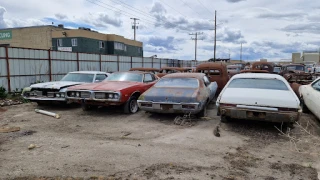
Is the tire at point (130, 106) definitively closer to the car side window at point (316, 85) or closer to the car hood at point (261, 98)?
the car hood at point (261, 98)

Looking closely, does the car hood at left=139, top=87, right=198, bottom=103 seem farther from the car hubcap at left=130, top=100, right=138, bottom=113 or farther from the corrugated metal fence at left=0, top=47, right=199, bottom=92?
the corrugated metal fence at left=0, top=47, right=199, bottom=92

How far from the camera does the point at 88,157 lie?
4.25m

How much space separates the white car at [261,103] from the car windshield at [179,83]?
1217 mm

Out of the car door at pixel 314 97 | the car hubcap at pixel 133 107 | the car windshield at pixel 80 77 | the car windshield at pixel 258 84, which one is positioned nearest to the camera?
the car door at pixel 314 97

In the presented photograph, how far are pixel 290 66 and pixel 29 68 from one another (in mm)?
17801

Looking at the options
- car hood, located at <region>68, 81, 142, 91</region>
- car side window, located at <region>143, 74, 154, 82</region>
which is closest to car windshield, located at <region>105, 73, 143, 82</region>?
car side window, located at <region>143, 74, 154, 82</region>

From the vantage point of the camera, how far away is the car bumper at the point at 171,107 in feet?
21.8

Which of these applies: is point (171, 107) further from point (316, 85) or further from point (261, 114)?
point (316, 85)

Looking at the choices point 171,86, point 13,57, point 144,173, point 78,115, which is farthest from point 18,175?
point 13,57

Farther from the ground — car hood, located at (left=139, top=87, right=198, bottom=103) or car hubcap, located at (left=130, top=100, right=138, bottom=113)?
car hood, located at (left=139, top=87, right=198, bottom=103)

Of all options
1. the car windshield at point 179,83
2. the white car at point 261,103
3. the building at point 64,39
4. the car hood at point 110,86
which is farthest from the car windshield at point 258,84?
the building at point 64,39

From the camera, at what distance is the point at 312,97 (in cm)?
710

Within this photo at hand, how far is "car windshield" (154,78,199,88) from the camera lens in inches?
301

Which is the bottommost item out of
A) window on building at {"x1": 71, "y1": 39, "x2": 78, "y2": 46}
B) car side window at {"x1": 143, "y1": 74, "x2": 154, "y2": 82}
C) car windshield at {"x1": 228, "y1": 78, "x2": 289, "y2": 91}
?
car windshield at {"x1": 228, "y1": 78, "x2": 289, "y2": 91}
